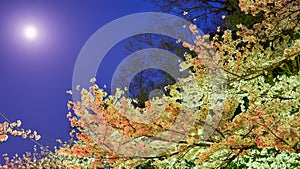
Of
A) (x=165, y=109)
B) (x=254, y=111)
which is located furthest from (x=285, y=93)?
(x=165, y=109)

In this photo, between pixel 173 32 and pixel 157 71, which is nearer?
pixel 173 32

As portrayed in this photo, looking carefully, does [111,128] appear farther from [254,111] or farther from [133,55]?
[133,55]

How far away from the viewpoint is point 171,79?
13.0 m

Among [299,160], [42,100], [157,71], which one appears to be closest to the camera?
[299,160]

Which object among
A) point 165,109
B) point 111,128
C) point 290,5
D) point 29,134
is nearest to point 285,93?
point 290,5

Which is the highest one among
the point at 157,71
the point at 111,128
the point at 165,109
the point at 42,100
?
the point at 42,100

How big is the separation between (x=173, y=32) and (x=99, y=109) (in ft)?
29.3

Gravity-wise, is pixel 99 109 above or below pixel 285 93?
below

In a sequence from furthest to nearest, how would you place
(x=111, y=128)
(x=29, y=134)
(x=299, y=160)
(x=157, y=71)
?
(x=157, y=71), (x=299, y=160), (x=29, y=134), (x=111, y=128)

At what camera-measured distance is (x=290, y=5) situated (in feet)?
16.8

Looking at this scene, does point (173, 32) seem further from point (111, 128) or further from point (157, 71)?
point (111, 128)

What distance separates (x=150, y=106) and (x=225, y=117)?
5.06 feet

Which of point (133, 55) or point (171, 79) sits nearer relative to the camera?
point (171, 79)

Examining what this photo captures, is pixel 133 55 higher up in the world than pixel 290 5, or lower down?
higher up
